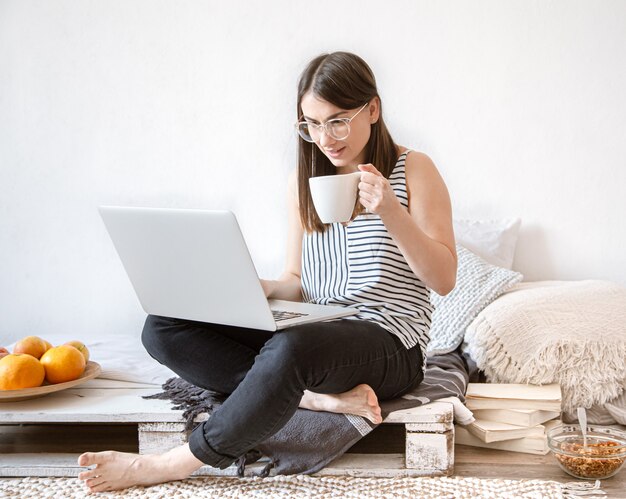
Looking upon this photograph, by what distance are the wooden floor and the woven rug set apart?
0.08 metres

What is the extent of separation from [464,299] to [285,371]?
0.90m

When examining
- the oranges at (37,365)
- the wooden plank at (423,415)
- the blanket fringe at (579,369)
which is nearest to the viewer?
the wooden plank at (423,415)

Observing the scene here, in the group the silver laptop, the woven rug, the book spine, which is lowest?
the book spine

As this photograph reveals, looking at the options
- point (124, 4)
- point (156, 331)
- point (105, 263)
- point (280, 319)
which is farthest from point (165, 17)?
point (280, 319)

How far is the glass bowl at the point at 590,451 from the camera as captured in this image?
159cm

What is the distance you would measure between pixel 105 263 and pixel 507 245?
1.41 meters

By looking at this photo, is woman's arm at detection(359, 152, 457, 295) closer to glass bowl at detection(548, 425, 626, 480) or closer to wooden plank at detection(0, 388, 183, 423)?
glass bowl at detection(548, 425, 626, 480)

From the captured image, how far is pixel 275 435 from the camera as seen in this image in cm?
166

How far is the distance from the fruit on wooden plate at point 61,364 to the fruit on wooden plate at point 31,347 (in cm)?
5

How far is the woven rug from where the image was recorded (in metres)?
1.53

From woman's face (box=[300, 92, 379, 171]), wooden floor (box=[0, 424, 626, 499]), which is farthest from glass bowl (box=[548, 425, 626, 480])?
woman's face (box=[300, 92, 379, 171])

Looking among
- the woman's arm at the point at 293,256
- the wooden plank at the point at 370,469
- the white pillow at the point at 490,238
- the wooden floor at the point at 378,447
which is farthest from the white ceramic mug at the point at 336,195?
the white pillow at the point at 490,238

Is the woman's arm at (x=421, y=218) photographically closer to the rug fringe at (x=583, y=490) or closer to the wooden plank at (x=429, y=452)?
the wooden plank at (x=429, y=452)

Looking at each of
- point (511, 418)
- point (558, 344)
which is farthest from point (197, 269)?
point (558, 344)
